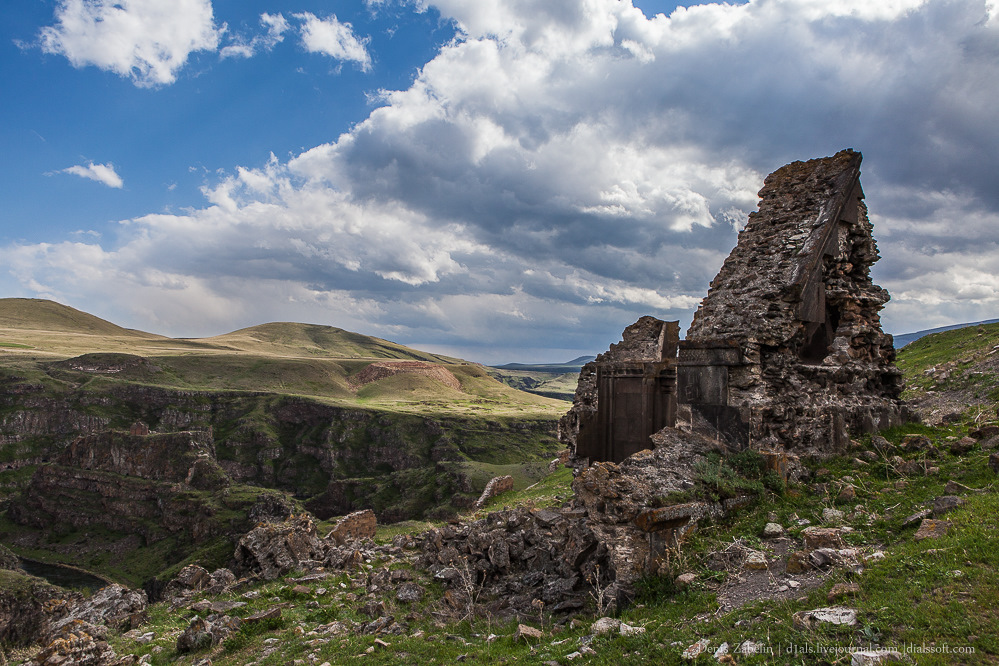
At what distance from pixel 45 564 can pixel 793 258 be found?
121 metres

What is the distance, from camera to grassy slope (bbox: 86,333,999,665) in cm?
388

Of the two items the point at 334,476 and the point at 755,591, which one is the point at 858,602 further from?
the point at 334,476

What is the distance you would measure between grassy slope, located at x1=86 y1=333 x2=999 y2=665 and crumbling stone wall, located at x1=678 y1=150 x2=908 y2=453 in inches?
33.0

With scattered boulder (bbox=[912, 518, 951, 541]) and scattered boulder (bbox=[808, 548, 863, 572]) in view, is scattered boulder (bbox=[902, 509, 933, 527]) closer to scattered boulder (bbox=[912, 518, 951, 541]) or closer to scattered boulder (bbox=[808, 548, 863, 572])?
scattered boulder (bbox=[912, 518, 951, 541])

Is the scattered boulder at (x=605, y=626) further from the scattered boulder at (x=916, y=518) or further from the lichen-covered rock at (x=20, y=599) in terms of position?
the lichen-covered rock at (x=20, y=599)

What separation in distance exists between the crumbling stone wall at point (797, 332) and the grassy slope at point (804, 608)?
2.75 feet

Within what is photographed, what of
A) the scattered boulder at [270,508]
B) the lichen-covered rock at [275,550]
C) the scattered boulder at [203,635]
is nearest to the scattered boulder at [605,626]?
the scattered boulder at [203,635]

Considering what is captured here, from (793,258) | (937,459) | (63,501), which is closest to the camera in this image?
(937,459)

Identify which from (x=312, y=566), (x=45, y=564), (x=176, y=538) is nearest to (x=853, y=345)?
(x=312, y=566)

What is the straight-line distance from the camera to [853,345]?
Result: 1048cm

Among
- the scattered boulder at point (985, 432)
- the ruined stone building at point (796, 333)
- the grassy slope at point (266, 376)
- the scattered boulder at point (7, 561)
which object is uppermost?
the ruined stone building at point (796, 333)

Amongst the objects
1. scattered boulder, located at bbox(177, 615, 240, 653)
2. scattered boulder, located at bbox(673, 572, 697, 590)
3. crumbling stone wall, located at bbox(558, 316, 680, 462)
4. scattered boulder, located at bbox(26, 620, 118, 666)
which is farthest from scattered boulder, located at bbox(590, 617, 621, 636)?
crumbling stone wall, located at bbox(558, 316, 680, 462)

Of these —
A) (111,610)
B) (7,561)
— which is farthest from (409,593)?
(7,561)

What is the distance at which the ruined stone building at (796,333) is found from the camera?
9.13 m
